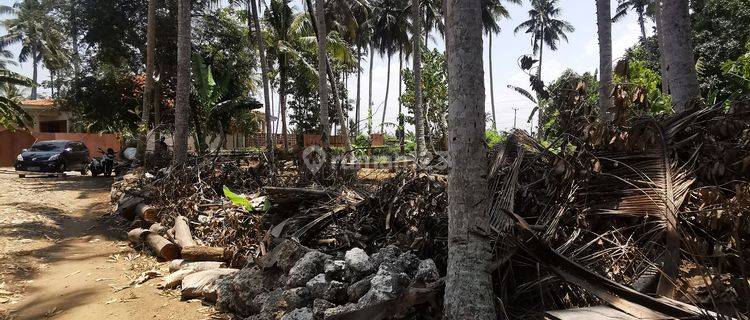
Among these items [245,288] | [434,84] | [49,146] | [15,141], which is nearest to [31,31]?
[15,141]

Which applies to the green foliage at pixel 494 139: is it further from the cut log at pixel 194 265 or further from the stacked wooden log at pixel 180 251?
the cut log at pixel 194 265

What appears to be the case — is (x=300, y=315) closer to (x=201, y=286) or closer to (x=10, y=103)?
(x=201, y=286)

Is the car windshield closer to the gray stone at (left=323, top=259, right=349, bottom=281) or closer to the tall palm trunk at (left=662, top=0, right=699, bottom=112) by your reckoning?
the gray stone at (left=323, top=259, right=349, bottom=281)

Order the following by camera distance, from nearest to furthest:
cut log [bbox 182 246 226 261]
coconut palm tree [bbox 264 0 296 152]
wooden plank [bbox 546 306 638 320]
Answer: wooden plank [bbox 546 306 638 320], cut log [bbox 182 246 226 261], coconut palm tree [bbox 264 0 296 152]

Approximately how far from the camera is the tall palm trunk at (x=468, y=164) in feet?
10.8

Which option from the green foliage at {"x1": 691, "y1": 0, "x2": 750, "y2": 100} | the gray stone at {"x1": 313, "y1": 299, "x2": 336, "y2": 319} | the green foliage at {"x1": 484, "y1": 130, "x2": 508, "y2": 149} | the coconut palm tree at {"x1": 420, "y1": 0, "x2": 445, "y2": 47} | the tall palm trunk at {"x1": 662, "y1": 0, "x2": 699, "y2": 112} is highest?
the coconut palm tree at {"x1": 420, "y1": 0, "x2": 445, "y2": 47}

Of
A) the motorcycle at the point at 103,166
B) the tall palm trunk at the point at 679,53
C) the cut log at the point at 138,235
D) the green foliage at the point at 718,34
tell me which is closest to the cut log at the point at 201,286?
the cut log at the point at 138,235

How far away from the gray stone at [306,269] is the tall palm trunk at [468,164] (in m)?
1.65

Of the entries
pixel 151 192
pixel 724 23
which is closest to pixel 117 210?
pixel 151 192

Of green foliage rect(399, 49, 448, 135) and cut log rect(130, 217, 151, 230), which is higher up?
green foliage rect(399, 49, 448, 135)

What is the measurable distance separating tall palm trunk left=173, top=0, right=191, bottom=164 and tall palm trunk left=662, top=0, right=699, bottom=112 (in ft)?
32.2

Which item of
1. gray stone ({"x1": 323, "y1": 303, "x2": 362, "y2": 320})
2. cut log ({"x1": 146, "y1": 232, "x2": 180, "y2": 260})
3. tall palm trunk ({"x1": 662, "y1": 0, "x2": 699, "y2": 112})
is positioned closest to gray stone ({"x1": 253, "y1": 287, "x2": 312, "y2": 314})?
gray stone ({"x1": 323, "y1": 303, "x2": 362, "y2": 320})

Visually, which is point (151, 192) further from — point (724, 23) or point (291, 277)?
point (724, 23)

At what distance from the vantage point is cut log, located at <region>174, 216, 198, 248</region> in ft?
23.4
